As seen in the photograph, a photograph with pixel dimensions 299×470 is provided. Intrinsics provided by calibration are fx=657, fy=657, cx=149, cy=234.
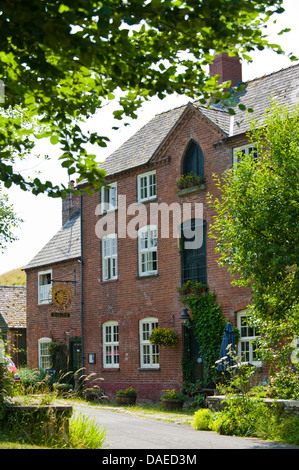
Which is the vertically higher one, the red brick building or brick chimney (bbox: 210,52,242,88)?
brick chimney (bbox: 210,52,242,88)

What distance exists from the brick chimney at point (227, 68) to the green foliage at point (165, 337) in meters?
9.81

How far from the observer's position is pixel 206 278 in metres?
22.9

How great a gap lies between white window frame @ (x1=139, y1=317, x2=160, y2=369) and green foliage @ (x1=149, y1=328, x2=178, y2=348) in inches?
35.8

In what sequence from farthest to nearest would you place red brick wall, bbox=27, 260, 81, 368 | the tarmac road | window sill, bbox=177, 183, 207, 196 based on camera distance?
1. red brick wall, bbox=27, 260, 81, 368
2. window sill, bbox=177, 183, 207, 196
3. the tarmac road

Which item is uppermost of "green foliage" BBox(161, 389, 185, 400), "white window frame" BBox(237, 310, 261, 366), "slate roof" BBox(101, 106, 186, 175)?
"slate roof" BBox(101, 106, 186, 175)

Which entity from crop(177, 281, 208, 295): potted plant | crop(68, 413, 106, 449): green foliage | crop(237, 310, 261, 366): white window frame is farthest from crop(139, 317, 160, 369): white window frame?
crop(68, 413, 106, 449): green foliage

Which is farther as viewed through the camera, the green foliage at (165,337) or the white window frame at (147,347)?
the white window frame at (147,347)

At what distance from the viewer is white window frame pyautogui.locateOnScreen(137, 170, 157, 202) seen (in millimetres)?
25594

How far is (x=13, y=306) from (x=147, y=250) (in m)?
18.1

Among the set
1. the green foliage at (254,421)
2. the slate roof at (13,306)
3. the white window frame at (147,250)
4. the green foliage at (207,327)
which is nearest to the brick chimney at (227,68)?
the white window frame at (147,250)

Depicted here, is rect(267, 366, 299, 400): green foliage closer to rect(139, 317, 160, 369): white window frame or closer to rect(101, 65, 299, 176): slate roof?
rect(101, 65, 299, 176): slate roof

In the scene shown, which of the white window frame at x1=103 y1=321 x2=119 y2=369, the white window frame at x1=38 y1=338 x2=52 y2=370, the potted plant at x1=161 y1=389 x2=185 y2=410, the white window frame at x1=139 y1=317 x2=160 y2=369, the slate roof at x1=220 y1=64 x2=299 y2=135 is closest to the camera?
the potted plant at x1=161 y1=389 x2=185 y2=410

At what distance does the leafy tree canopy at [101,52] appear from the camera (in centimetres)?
743

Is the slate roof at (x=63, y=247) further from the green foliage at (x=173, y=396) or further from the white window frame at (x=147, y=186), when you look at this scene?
the green foliage at (x=173, y=396)
